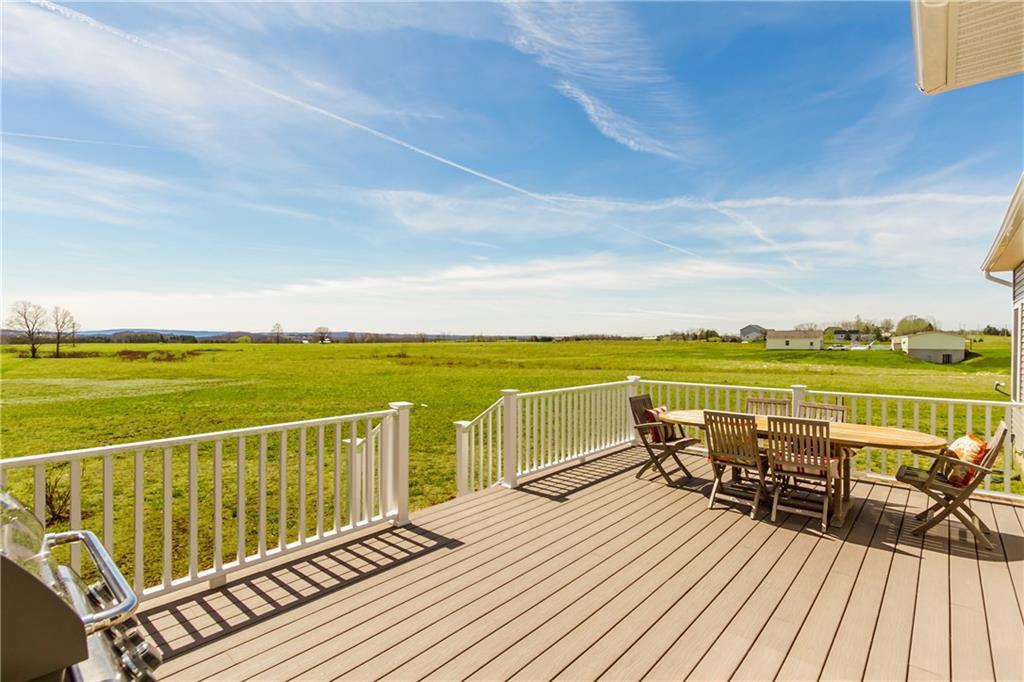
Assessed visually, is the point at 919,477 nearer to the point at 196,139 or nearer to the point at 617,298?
the point at 196,139

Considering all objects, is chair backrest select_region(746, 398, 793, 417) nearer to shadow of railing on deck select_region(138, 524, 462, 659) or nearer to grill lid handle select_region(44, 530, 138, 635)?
shadow of railing on deck select_region(138, 524, 462, 659)

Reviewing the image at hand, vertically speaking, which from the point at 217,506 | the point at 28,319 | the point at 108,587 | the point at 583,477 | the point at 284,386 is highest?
the point at 28,319

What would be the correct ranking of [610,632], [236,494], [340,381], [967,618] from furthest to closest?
[340,381] → [236,494] → [967,618] → [610,632]

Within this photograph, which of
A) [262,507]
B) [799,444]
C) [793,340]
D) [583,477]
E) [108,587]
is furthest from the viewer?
[793,340]

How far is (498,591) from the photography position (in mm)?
2949

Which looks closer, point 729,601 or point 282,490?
point 729,601

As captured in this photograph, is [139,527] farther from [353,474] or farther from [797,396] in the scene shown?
[797,396]

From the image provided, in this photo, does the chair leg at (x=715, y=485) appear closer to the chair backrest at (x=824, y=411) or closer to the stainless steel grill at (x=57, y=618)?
the chair backrest at (x=824, y=411)

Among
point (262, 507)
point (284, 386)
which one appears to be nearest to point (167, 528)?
point (262, 507)

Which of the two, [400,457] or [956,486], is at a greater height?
[400,457]

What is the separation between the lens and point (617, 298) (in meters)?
27.6

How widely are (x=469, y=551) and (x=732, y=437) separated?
269 centimetres

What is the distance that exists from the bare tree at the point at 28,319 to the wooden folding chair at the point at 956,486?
23.7 m

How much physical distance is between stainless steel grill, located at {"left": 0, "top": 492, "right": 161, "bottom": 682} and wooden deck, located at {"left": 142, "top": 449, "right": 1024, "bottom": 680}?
1.20 m
